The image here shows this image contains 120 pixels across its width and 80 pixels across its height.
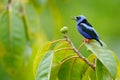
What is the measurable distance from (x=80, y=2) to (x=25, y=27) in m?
2.91

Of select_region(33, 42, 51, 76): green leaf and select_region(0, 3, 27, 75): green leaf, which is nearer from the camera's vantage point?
select_region(33, 42, 51, 76): green leaf

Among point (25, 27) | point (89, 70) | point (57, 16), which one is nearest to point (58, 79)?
point (89, 70)

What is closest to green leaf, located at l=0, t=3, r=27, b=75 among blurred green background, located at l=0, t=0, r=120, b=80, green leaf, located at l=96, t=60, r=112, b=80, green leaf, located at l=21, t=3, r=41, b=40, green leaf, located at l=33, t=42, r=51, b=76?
green leaf, located at l=21, t=3, r=41, b=40

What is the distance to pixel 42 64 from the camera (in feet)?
8.82

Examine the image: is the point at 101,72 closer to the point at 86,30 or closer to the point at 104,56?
Answer: the point at 104,56

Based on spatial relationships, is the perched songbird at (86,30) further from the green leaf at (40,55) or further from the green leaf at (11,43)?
the green leaf at (11,43)

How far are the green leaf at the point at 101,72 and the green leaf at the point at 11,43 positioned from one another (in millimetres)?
1125

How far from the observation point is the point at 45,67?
8.76 ft

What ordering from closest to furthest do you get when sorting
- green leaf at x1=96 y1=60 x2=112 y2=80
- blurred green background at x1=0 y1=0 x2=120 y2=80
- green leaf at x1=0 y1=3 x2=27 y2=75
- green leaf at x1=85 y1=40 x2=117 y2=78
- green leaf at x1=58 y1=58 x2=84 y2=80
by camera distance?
green leaf at x1=85 y1=40 x2=117 y2=78, green leaf at x1=96 y1=60 x2=112 y2=80, green leaf at x1=58 y1=58 x2=84 y2=80, green leaf at x1=0 y1=3 x2=27 y2=75, blurred green background at x1=0 y1=0 x2=120 y2=80

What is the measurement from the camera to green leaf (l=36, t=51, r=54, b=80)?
2637 mm

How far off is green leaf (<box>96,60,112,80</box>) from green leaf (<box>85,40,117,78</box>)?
0.22 ft

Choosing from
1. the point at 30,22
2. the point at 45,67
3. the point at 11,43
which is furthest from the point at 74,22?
the point at 45,67

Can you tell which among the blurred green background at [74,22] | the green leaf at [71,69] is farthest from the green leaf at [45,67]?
the blurred green background at [74,22]

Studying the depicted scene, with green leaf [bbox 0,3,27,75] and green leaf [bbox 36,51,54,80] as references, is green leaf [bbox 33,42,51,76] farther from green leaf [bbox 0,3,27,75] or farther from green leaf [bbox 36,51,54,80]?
green leaf [bbox 0,3,27,75]
